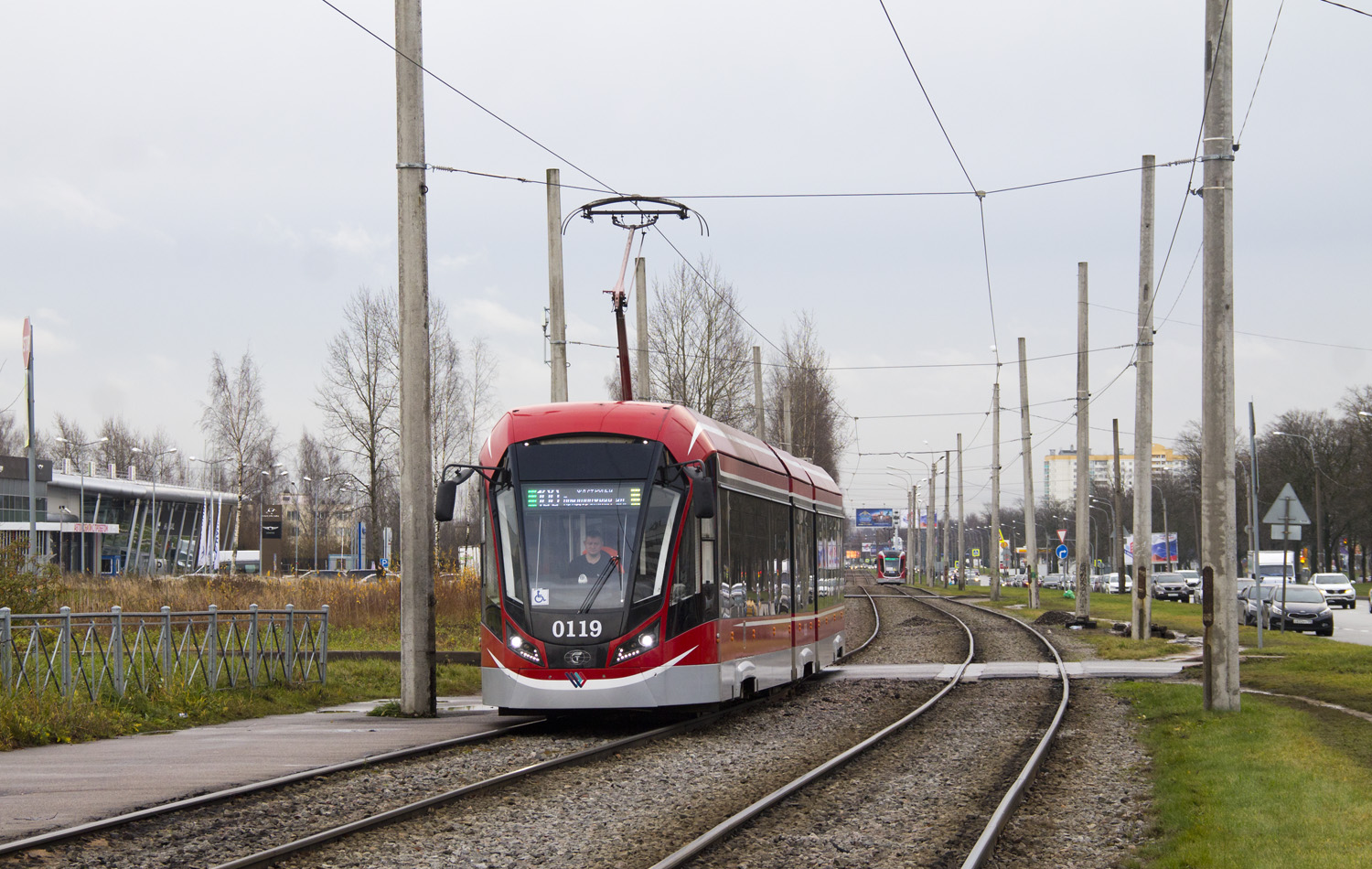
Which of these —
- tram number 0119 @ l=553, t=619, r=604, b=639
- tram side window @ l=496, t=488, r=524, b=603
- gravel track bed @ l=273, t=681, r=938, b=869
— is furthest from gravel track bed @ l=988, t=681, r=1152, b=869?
tram side window @ l=496, t=488, r=524, b=603

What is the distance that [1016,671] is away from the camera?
877 inches

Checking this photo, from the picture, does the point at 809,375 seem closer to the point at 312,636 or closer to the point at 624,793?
the point at 312,636

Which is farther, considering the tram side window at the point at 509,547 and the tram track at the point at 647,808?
the tram side window at the point at 509,547

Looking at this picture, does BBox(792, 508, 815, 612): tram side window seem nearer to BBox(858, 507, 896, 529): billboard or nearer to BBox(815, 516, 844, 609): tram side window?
BBox(815, 516, 844, 609): tram side window

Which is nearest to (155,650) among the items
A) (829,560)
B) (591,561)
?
(591,561)

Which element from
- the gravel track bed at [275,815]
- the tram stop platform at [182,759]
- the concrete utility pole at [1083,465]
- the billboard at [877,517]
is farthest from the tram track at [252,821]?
the billboard at [877,517]

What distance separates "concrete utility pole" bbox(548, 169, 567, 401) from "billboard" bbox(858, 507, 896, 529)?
336 ft

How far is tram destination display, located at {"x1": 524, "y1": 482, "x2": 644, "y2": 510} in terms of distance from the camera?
13898 millimetres

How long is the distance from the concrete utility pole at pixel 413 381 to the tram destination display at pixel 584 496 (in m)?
2.47

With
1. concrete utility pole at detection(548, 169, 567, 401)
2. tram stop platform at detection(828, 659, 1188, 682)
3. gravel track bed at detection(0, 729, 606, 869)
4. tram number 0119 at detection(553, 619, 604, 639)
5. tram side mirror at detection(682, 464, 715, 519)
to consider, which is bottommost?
tram stop platform at detection(828, 659, 1188, 682)

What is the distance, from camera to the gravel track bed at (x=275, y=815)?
25.3 feet

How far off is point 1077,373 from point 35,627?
26731 mm

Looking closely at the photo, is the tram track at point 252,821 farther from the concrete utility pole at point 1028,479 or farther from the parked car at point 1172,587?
the parked car at point 1172,587

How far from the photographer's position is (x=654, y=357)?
49312mm
